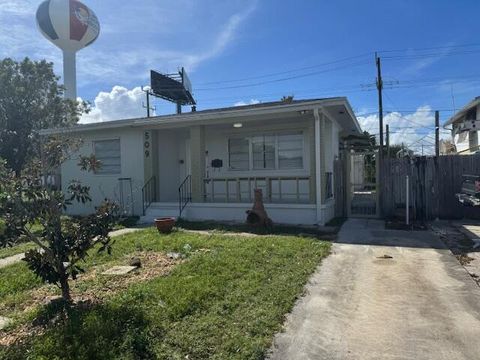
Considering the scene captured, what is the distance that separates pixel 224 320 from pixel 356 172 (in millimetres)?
17503

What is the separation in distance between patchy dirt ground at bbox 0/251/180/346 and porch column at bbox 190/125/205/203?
16.7ft

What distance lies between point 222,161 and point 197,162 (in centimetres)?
153

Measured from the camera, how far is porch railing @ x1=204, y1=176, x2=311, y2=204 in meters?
11.6

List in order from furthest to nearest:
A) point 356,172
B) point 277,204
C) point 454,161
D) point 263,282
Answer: point 356,172 < point 454,161 < point 277,204 < point 263,282

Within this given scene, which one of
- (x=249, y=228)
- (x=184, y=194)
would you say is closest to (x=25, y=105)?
(x=184, y=194)

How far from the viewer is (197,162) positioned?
11891 mm

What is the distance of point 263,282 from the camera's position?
551 centimetres

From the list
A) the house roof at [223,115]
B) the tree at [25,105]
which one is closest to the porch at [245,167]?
the house roof at [223,115]

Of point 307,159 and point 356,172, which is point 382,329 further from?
point 356,172

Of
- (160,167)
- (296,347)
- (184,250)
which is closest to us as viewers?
(296,347)

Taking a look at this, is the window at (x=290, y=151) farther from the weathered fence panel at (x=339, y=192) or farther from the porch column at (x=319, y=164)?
the porch column at (x=319, y=164)

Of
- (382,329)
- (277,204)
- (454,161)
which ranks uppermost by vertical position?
(454,161)

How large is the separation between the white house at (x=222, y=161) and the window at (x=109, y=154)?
0.03 m

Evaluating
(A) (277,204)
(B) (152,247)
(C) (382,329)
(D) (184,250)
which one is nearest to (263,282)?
(C) (382,329)
